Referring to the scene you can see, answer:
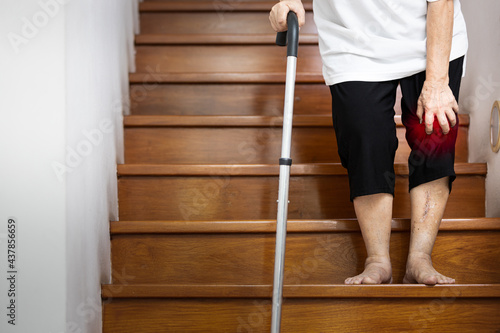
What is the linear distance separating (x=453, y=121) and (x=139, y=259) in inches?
32.9

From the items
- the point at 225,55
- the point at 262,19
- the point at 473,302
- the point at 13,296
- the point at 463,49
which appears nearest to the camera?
the point at 13,296

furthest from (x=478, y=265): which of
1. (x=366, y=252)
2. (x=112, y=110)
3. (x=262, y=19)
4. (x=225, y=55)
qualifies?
(x=262, y=19)

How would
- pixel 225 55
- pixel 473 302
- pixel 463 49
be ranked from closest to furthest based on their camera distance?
pixel 473 302 < pixel 463 49 < pixel 225 55

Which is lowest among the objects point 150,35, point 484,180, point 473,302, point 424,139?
point 473,302

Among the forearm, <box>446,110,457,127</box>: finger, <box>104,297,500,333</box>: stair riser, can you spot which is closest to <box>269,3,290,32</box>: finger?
the forearm

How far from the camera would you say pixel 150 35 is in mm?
2240

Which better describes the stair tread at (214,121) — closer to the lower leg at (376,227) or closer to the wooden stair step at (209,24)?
the lower leg at (376,227)

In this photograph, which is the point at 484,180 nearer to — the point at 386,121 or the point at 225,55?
the point at 386,121

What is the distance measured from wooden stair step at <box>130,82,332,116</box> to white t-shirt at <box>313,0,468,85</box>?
0.59m

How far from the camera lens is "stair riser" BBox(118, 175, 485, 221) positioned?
169 centimetres

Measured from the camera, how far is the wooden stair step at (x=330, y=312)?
1334 millimetres

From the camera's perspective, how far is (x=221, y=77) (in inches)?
81.0

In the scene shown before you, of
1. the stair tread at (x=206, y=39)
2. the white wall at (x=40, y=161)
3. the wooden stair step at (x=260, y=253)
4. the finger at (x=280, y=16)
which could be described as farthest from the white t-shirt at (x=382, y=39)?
the stair tread at (x=206, y=39)

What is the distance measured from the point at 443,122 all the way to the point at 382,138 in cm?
15
